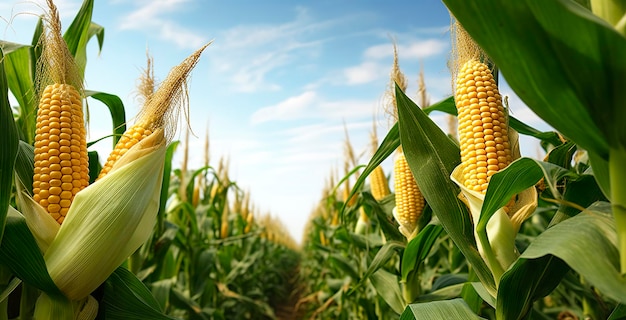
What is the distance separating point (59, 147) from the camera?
147cm

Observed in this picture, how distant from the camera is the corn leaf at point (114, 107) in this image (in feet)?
6.85

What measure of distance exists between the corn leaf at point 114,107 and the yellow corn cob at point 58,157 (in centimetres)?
55

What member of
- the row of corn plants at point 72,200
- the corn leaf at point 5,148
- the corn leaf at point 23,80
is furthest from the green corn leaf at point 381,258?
the corn leaf at point 23,80

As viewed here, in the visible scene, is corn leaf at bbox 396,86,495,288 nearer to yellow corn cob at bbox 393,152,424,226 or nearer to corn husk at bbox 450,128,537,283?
corn husk at bbox 450,128,537,283

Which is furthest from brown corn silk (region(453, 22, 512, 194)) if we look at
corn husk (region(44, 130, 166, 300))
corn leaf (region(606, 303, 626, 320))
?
corn husk (region(44, 130, 166, 300))

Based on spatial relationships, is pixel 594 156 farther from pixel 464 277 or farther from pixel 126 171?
pixel 464 277

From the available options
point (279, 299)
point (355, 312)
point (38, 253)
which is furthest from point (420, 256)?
point (279, 299)

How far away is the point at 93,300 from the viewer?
5.01 ft

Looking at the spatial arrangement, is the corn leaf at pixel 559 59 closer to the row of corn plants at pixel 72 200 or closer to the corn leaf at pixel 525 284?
the corn leaf at pixel 525 284

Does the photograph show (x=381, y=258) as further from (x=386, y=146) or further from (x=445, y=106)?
(x=445, y=106)

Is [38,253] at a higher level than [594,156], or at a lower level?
lower

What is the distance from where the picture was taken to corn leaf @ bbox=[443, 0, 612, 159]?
85 centimetres

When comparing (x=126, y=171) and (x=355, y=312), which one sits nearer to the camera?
(x=126, y=171)

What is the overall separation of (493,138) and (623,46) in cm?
62
